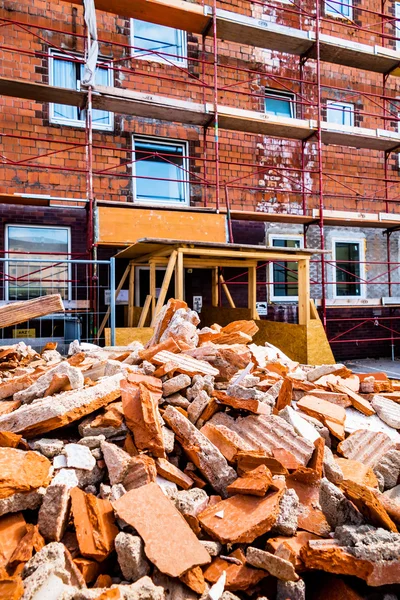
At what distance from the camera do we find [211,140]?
10688 millimetres

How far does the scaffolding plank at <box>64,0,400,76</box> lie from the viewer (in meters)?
8.77

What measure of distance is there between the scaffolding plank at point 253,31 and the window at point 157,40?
881mm

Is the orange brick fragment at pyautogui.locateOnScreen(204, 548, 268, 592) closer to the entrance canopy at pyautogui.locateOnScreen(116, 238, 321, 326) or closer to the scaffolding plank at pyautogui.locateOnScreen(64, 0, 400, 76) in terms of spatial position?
the entrance canopy at pyautogui.locateOnScreen(116, 238, 321, 326)

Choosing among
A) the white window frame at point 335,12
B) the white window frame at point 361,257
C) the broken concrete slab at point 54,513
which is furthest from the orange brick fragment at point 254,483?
the white window frame at point 335,12

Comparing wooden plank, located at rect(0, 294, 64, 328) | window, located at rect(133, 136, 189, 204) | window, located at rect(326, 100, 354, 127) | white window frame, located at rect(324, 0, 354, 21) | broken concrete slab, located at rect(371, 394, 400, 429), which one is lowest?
broken concrete slab, located at rect(371, 394, 400, 429)

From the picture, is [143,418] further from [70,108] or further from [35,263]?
[70,108]

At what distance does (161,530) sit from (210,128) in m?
10.1

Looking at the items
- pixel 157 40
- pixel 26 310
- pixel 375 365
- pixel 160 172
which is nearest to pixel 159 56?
pixel 157 40

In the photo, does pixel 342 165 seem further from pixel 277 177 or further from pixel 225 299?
pixel 225 299

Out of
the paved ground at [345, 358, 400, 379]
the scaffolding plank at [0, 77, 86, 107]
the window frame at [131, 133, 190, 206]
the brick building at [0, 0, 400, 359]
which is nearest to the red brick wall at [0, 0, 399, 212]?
the brick building at [0, 0, 400, 359]

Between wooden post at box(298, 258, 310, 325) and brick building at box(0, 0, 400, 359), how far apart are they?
1786mm

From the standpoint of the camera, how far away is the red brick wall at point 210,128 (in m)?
9.06

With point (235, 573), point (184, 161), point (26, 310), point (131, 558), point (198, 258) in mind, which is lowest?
point (235, 573)

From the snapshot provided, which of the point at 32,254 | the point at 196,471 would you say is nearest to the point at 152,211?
the point at 32,254
